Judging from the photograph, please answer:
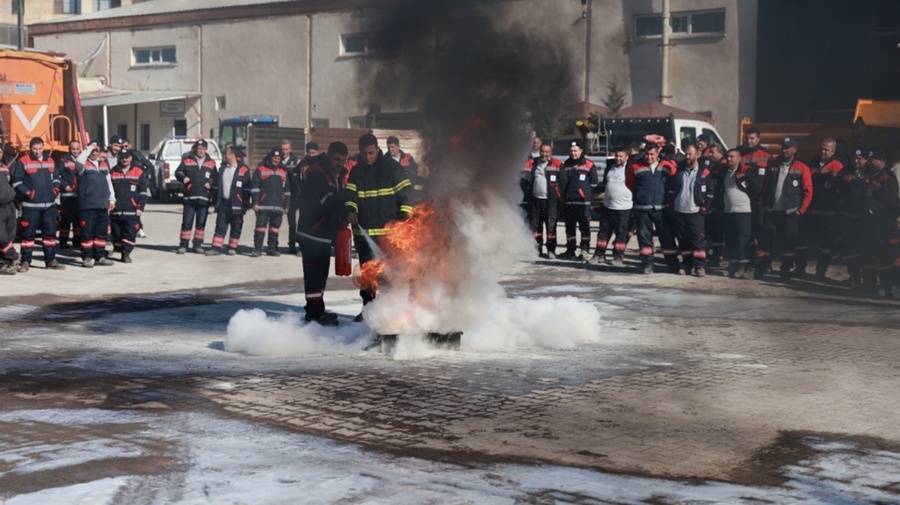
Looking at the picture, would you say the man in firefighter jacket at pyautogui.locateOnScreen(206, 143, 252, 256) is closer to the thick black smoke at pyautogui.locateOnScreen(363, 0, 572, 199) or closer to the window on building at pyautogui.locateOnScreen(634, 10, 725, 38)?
the thick black smoke at pyautogui.locateOnScreen(363, 0, 572, 199)

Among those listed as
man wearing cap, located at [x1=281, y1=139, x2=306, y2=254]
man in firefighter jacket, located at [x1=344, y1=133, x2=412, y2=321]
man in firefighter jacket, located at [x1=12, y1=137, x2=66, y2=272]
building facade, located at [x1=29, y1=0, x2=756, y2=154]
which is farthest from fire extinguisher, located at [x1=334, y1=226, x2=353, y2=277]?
man in firefighter jacket, located at [x1=12, y1=137, x2=66, y2=272]

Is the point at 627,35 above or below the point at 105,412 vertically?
above

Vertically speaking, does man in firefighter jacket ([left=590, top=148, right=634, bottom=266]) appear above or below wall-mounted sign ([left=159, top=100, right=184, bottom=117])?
below

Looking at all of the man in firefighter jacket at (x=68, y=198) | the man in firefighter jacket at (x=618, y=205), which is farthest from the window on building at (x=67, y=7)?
the man in firefighter jacket at (x=618, y=205)

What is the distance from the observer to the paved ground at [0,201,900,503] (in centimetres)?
646

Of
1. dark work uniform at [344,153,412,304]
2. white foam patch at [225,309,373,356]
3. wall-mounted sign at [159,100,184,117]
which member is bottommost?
white foam patch at [225,309,373,356]

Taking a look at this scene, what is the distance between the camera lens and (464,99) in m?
9.84

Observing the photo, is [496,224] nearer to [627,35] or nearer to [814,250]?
[627,35]

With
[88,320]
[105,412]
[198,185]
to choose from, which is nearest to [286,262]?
[198,185]

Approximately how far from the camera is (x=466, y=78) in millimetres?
9773

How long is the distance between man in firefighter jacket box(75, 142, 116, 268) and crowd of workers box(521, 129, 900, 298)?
772 cm

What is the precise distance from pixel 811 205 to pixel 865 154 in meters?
1.65

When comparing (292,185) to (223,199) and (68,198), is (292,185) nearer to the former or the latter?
(223,199)

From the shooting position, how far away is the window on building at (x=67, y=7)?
64.8 meters
